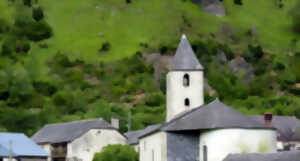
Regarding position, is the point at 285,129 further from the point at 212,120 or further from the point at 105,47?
the point at 105,47

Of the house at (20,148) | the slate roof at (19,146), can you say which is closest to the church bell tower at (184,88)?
the house at (20,148)

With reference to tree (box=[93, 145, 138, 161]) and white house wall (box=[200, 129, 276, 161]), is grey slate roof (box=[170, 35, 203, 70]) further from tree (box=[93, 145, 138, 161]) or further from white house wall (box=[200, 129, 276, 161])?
tree (box=[93, 145, 138, 161])

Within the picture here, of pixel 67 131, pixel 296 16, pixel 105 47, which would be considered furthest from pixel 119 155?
pixel 296 16

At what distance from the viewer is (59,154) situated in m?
91.7

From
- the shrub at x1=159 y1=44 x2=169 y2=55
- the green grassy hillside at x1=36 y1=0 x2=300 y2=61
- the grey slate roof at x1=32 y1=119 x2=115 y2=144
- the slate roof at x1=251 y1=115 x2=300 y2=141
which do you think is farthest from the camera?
→ the green grassy hillside at x1=36 y1=0 x2=300 y2=61

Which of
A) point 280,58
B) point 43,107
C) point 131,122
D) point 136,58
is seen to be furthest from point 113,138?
point 280,58

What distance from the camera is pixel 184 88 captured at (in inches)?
2699

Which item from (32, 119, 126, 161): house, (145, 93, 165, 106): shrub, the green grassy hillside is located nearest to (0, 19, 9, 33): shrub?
the green grassy hillside

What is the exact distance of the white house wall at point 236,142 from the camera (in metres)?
59.4

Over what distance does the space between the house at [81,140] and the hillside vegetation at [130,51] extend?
27687mm

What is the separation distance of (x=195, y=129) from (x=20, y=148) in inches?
841

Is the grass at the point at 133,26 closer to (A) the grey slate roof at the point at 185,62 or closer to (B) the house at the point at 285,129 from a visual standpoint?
(B) the house at the point at 285,129

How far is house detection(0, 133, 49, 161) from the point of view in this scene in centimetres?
7600

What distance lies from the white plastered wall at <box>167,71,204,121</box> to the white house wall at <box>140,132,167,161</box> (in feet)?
8.10
